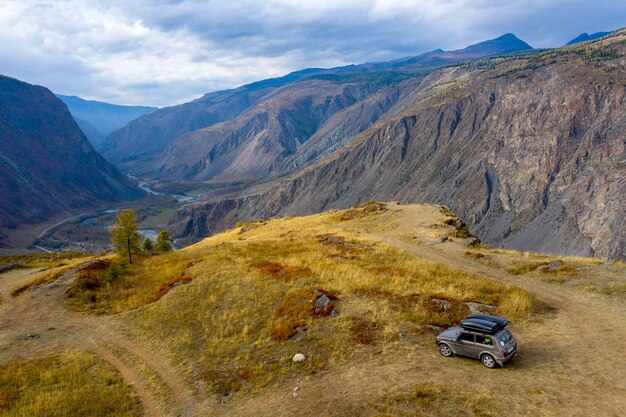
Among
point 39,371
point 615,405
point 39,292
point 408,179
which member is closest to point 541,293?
point 615,405

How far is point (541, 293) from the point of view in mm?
26141

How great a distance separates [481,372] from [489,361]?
683 millimetres

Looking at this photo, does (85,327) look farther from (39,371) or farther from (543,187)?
(543,187)

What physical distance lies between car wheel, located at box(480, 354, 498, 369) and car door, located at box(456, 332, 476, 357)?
19.0 inches

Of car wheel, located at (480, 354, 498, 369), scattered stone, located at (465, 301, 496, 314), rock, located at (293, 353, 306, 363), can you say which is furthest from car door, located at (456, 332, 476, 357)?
rock, located at (293, 353, 306, 363)

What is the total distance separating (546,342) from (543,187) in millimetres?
142211

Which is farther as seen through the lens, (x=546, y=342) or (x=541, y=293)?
(x=541, y=293)

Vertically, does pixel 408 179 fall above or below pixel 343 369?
below

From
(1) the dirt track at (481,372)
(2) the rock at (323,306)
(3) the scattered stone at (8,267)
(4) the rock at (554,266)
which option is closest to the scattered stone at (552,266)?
(4) the rock at (554,266)

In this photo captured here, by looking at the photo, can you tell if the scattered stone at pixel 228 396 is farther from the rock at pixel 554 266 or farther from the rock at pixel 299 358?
the rock at pixel 554 266

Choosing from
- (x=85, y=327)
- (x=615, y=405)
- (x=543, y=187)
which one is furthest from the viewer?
(x=543, y=187)

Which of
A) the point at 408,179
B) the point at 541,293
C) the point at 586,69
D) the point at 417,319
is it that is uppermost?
the point at 586,69

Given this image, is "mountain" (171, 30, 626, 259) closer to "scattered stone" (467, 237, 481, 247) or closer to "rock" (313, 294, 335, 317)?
"scattered stone" (467, 237, 481, 247)

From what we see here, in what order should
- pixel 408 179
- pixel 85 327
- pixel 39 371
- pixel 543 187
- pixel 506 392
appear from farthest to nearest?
pixel 408 179
pixel 543 187
pixel 85 327
pixel 39 371
pixel 506 392
